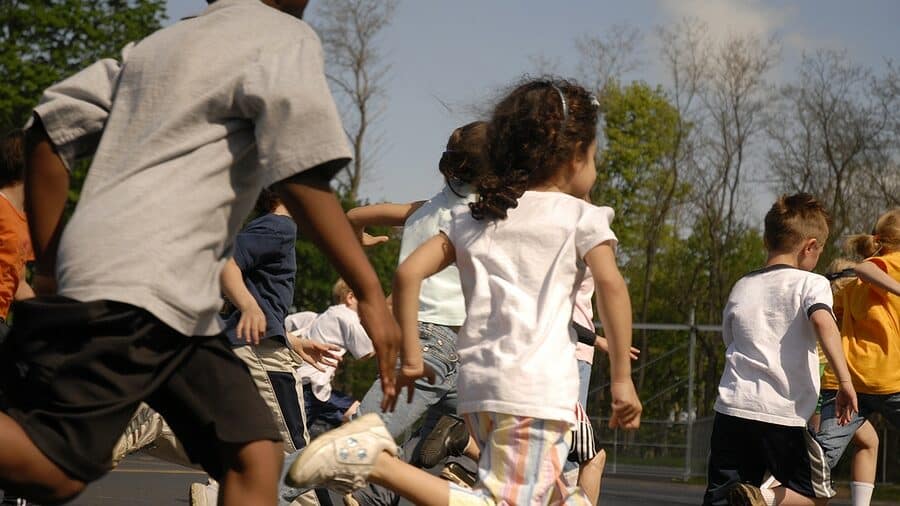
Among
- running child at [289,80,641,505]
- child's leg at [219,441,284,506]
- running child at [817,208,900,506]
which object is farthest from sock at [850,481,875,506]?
child's leg at [219,441,284,506]

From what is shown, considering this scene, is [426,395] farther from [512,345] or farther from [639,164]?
[639,164]

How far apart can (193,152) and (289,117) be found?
27cm

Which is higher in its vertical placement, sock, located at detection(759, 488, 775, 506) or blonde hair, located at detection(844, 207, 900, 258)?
blonde hair, located at detection(844, 207, 900, 258)

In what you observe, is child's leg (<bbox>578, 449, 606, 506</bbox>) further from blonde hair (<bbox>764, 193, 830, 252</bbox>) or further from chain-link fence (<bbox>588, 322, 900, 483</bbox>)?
chain-link fence (<bbox>588, 322, 900, 483</bbox>)

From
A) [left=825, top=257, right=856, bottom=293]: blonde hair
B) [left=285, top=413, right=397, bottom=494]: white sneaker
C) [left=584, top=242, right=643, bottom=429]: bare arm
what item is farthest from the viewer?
[left=825, top=257, right=856, bottom=293]: blonde hair

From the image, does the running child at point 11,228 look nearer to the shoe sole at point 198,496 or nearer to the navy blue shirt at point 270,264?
the navy blue shirt at point 270,264

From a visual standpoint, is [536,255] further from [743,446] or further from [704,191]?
[704,191]

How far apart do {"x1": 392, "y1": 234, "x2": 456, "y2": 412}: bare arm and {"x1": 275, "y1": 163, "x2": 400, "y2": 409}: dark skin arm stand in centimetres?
91

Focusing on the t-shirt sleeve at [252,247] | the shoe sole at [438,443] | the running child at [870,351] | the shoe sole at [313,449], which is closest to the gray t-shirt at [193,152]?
the shoe sole at [313,449]

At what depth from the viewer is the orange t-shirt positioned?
6711 millimetres

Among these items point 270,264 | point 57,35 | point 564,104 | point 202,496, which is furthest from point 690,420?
point 57,35

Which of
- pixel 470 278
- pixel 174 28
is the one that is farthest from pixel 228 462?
pixel 470 278

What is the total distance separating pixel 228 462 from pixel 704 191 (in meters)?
38.3

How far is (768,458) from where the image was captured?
21.3 ft
